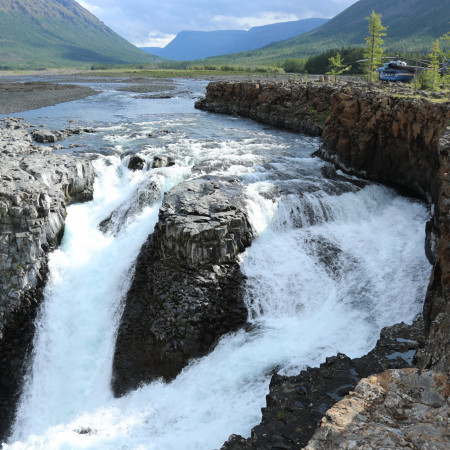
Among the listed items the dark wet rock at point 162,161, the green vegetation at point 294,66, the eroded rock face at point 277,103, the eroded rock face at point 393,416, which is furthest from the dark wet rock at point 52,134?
the green vegetation at point 294,66

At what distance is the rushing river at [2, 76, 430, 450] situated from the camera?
15586mm

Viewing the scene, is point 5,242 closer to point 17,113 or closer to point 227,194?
point 227,194

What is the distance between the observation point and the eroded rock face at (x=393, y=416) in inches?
295

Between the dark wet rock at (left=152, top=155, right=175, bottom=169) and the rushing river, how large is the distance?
137 centimetres

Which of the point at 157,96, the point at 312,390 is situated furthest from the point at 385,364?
the point at 157,96

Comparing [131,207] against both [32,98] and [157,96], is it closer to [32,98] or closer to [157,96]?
[32,98]

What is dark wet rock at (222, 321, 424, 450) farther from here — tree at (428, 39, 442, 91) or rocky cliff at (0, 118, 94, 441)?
tree at (428, 39, 442, 91)

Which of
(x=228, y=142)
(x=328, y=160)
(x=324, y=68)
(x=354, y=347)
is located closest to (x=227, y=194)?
(x=354, y=347)

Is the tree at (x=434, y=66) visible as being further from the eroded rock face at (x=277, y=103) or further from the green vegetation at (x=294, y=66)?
the green vegetation at (x=294, y=66)

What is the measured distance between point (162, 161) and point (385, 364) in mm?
21912

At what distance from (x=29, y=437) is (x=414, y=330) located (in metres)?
15.4

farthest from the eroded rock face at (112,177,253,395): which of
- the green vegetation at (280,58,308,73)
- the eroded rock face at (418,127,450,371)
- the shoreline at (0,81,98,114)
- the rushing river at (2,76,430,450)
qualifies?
the green vegetation at (280,58,308,73)

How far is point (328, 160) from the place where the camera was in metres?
34.2

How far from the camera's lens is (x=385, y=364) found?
45.4 feet
